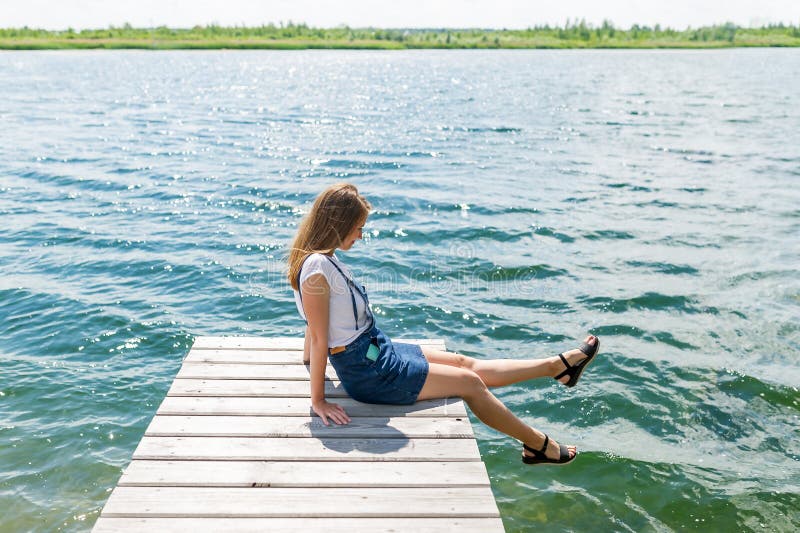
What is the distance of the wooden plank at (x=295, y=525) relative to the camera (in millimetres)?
3646

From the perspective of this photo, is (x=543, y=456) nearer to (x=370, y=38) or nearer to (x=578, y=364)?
(x=578, y=364)

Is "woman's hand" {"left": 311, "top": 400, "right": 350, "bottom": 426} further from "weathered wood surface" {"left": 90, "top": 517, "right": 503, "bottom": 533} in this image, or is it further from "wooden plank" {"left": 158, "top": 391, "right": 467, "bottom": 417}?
"weathered wood surface" {"left": 90, "top": 517, "right": 503, "bottom": 533}

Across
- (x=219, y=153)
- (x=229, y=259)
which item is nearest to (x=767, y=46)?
(x=219, y=153)

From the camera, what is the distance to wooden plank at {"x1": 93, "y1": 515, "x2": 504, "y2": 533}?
3646 millimetres

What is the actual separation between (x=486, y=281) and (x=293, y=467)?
7050 mm

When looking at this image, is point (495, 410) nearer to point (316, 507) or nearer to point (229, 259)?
point (316, 507)

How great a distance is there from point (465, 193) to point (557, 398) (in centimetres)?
906

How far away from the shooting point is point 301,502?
12.7ft

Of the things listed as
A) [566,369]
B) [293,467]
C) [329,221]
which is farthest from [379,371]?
[566,369]

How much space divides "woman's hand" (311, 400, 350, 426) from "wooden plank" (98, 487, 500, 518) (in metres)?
0.76

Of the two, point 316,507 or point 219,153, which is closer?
point 316,507

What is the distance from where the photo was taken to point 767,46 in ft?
316

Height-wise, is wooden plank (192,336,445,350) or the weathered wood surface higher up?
the weathered wood surface

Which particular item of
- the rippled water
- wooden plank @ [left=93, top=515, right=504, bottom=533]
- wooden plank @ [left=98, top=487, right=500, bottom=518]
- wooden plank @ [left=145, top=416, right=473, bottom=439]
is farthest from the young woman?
the rippled water
